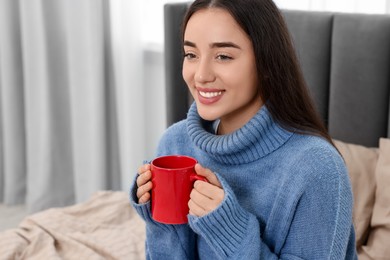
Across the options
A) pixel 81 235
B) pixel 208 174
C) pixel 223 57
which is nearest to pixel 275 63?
pixel 223 57

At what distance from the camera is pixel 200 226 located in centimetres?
101

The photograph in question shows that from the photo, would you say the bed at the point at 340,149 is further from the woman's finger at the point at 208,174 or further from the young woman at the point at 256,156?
the woman's finger at the point at 208,174

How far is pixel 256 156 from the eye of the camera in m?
1.11

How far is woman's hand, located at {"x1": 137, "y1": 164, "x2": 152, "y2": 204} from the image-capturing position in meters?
1.07

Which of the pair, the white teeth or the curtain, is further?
the curtain

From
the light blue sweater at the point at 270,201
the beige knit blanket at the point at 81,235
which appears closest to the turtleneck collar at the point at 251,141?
the light blue sweater at the point at 270,201

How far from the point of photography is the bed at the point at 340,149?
170cm

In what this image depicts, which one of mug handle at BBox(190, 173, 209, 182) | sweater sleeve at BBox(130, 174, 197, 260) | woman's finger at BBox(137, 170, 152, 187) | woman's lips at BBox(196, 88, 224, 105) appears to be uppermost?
woman's lips at BBox(196, 88, 224, 105)

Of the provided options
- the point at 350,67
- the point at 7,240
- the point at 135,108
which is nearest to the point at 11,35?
the point at 135,108

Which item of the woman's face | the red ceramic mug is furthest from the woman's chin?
the red ceramic mug

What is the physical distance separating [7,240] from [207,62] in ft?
3.40

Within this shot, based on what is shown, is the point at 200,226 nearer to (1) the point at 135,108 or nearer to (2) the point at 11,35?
(1) the point at 135,108

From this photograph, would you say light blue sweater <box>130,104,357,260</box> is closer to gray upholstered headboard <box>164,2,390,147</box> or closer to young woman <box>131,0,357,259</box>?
young woman <box>131,0,357,259</box>

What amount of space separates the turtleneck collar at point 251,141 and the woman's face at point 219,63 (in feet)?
0.16
